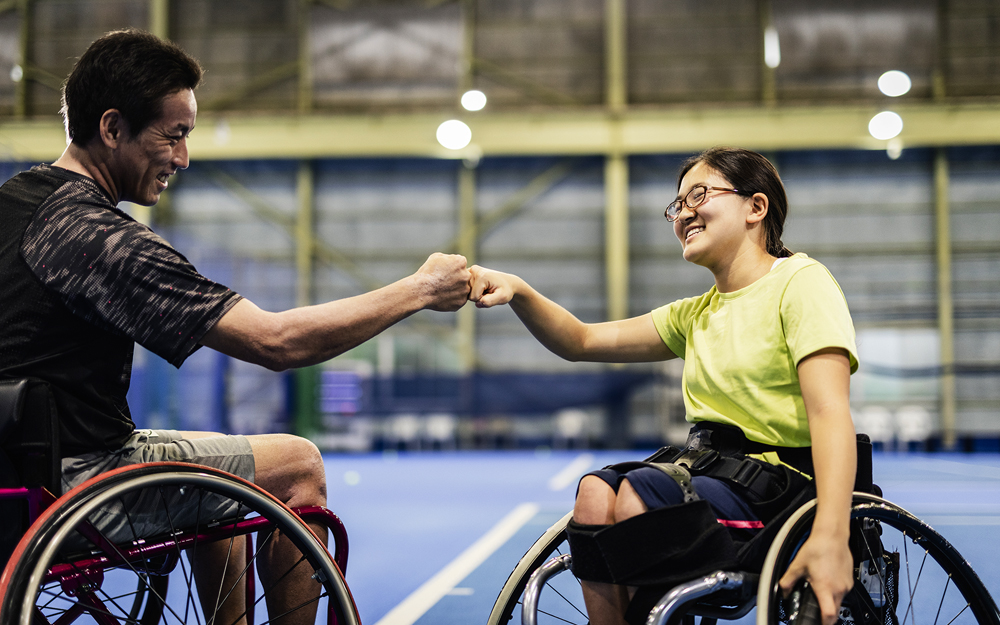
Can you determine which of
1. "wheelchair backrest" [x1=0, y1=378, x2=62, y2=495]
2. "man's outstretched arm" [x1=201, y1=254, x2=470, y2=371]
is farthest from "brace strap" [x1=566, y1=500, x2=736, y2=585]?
"wheelchair backrest" [x1=0, y1=378, x2=62, y2=495]

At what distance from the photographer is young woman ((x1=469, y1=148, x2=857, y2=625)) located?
4.35 feet

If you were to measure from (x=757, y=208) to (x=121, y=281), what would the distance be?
124 cm

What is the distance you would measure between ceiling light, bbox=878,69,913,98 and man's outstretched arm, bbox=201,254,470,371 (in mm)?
11367

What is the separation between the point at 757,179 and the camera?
1.71 m

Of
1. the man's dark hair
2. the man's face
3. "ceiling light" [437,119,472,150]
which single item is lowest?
the man's face

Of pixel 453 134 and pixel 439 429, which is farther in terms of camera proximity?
pixel 439 429

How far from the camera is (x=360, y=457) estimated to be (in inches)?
412

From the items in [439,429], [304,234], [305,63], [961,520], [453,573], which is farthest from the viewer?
[305,63]

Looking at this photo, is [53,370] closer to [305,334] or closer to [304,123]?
[305,334]

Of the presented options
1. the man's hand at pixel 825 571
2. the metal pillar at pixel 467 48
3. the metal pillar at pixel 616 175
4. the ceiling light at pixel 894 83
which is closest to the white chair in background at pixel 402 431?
the metal pillar at pixel 616 175

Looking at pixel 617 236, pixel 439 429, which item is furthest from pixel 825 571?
pixel 617 236

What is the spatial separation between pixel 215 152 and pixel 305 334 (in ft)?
39.2

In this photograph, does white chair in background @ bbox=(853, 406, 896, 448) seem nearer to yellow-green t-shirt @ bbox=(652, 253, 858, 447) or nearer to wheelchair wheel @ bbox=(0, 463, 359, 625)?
yellow-green t-shirt @ bbox=(652, 253, 858, 447)

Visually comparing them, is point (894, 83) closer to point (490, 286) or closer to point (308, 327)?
point (490, 286)
